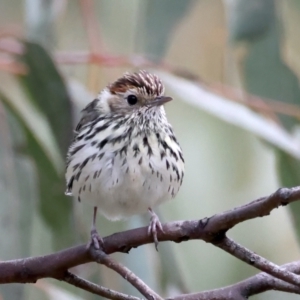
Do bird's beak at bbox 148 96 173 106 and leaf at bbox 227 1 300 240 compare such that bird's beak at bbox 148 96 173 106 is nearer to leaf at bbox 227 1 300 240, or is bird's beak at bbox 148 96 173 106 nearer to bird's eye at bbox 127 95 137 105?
bird's eye at bbox 127 95 137 105

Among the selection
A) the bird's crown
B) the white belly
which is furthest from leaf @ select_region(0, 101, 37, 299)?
the bird's crown

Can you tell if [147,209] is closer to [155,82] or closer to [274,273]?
[155,82]

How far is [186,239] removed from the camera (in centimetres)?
123

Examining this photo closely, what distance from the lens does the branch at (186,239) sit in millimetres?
→ 1073

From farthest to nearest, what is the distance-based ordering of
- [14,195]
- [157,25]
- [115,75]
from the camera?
1. [115,75]
2. [157,25]
3. [14,195]

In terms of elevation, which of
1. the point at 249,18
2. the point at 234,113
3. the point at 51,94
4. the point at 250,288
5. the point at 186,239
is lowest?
the point at 250,288

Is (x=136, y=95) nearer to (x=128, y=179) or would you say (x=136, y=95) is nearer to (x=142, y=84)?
(x=142, y=84)

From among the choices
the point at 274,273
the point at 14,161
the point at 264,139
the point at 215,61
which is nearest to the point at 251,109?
the point at 264,139

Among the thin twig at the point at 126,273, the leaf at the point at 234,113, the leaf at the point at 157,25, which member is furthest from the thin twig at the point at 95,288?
the leaf at the point at 157,25

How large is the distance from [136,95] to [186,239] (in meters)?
0.84

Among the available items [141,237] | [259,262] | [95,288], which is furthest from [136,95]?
[259,262]

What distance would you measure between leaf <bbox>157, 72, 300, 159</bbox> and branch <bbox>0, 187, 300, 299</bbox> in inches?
35.6

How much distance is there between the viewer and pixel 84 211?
7.61 feet

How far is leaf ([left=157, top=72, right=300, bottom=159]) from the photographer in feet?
7.26
